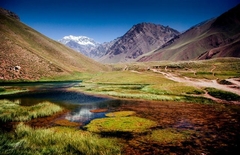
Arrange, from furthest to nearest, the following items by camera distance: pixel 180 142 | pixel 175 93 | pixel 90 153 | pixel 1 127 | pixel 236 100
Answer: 1. pixel 175 93
2. pixel 236 100
3. pixel 1 127
4. pixel 180 142
5. pixel 90 153

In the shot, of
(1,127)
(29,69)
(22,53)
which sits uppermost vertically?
(22,53)

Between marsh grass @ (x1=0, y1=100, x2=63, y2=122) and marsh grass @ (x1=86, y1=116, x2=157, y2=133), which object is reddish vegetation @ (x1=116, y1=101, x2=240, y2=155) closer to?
marsh grass @ (x1=86, y1=116, x2=157, y2=133)

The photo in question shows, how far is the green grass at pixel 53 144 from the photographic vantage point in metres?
15.0

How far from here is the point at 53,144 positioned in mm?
16859

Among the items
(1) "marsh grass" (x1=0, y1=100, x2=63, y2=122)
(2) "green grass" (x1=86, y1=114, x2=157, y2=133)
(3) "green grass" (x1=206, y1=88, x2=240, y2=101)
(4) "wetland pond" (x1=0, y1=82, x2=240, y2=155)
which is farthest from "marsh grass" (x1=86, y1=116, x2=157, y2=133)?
(3) "green grass" (x1=206, y1=88, x2=240, y2=101)

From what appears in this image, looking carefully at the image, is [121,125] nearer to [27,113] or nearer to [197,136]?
[197,136]

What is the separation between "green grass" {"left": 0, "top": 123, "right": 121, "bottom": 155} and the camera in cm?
1499

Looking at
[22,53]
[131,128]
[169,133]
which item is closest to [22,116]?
[131,128]

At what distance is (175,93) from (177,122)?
2847cm

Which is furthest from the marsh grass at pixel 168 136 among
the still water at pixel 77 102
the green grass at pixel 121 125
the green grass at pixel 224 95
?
the green grass at pixel 224 95

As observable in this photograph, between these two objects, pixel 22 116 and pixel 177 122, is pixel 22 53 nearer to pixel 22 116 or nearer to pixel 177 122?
pixel 22 116

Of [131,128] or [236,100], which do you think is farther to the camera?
[236,100]

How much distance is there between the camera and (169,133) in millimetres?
21422

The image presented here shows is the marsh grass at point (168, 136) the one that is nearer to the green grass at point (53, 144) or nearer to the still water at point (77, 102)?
the green grass at point (53, 144)
